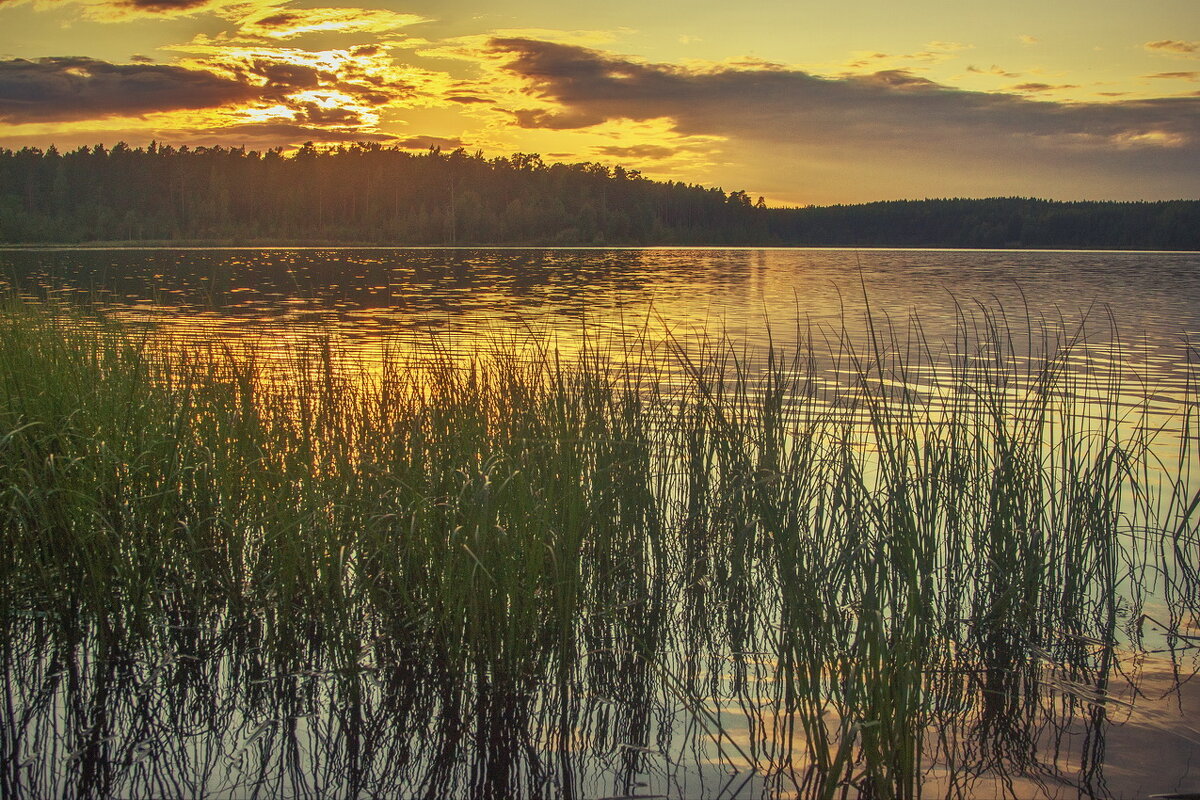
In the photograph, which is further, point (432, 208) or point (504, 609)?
point (432, 208)

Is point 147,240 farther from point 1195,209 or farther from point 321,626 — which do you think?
point 1195,209

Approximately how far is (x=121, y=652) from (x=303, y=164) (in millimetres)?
153743

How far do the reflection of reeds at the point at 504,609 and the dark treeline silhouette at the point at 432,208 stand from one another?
112 meters

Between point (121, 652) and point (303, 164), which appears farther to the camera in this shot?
point (303, 164)

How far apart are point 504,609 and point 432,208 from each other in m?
142

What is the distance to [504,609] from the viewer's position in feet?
13.7

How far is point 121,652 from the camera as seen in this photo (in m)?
4.26

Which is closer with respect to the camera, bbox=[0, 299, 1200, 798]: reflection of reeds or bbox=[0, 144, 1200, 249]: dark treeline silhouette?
bbox=[0, 299, 1200, 798]: reflection of reeds

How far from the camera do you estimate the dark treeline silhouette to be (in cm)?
12088

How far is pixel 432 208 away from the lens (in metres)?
140

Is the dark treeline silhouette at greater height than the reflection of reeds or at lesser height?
greater

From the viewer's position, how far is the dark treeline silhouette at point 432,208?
12088cm

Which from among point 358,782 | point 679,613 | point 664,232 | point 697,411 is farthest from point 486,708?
point 664,232

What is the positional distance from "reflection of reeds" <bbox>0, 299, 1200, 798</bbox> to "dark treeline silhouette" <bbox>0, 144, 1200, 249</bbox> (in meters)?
112
